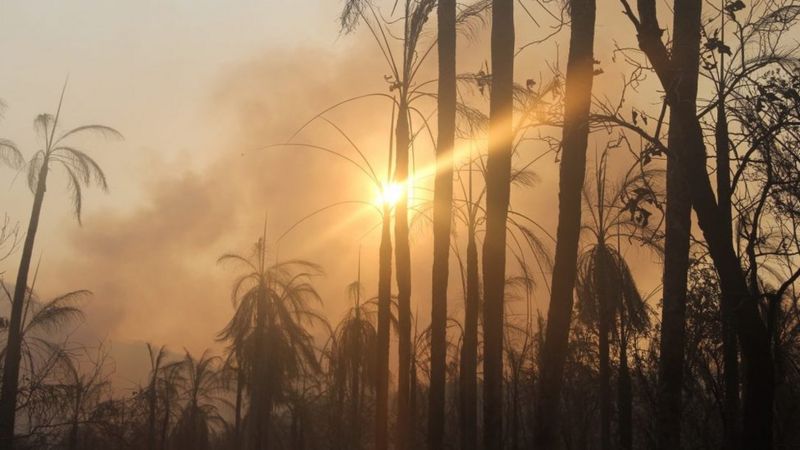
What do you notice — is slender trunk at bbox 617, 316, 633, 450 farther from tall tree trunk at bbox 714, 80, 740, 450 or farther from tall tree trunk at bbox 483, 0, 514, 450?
tall tree trunk at bbox 483, 0, 514, 450

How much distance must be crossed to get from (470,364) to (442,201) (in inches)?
245

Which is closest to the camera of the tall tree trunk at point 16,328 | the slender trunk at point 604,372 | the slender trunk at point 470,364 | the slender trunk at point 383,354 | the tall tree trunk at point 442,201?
the tall tree trunk at point 442,201

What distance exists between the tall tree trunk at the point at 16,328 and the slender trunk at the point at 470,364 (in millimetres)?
11308

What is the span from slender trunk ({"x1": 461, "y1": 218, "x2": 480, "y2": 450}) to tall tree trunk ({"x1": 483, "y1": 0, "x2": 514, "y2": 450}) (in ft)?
22.9

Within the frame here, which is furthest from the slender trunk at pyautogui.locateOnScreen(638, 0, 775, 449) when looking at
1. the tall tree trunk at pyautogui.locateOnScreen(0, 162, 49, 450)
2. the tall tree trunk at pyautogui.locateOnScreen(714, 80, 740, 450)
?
the tall tree trunk at pyautogui.locateOnScreen(0, 162, 49, 450)

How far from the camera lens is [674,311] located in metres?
10.8

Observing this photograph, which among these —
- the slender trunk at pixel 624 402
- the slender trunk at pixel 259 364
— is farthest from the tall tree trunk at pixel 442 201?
the slender trunk at pixel 259 364

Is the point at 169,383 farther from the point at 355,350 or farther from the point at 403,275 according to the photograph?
the point at 403,275

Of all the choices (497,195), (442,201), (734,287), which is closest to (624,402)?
(442,201)

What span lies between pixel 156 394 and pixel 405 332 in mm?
37092

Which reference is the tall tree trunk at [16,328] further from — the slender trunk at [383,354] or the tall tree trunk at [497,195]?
the tall tree trunk at [497,195]

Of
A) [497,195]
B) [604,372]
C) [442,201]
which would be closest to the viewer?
[497,195]

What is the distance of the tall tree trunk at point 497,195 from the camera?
13844mm

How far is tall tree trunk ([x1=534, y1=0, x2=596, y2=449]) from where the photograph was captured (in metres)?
9.94
